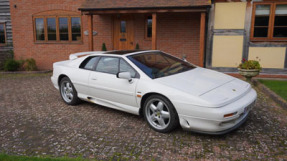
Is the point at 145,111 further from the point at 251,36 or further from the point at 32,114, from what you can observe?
the point at 251,36

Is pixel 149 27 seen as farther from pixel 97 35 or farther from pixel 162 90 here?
pixel 162 90

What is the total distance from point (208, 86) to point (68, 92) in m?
3.70

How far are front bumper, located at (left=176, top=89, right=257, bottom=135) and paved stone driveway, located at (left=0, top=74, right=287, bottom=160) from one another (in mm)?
273

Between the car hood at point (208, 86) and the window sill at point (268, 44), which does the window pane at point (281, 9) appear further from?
the car hood at point (208, 86)

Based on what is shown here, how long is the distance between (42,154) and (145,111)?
1845 mm

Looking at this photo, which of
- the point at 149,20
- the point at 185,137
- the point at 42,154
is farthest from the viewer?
the point at 149,20

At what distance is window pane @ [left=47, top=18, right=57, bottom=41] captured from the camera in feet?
42.8

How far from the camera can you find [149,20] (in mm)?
12008

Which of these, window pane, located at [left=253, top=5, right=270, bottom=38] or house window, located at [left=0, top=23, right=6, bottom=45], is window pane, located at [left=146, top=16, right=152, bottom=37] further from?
house window, located at [left=0, top=23, right=6, bottom=45]

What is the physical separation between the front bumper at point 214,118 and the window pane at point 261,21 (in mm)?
7044

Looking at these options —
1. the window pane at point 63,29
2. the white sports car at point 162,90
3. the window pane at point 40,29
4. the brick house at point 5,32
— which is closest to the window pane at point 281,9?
the white sports car at point 162,90

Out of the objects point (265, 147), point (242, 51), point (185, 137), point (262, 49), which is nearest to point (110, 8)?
point (242, 51)

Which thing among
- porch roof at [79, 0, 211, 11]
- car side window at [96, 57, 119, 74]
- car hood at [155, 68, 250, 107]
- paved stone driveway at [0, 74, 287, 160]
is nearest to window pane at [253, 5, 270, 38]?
porch roof at [79, 0, 211, 11]

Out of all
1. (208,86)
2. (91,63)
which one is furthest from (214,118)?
(91,63)
